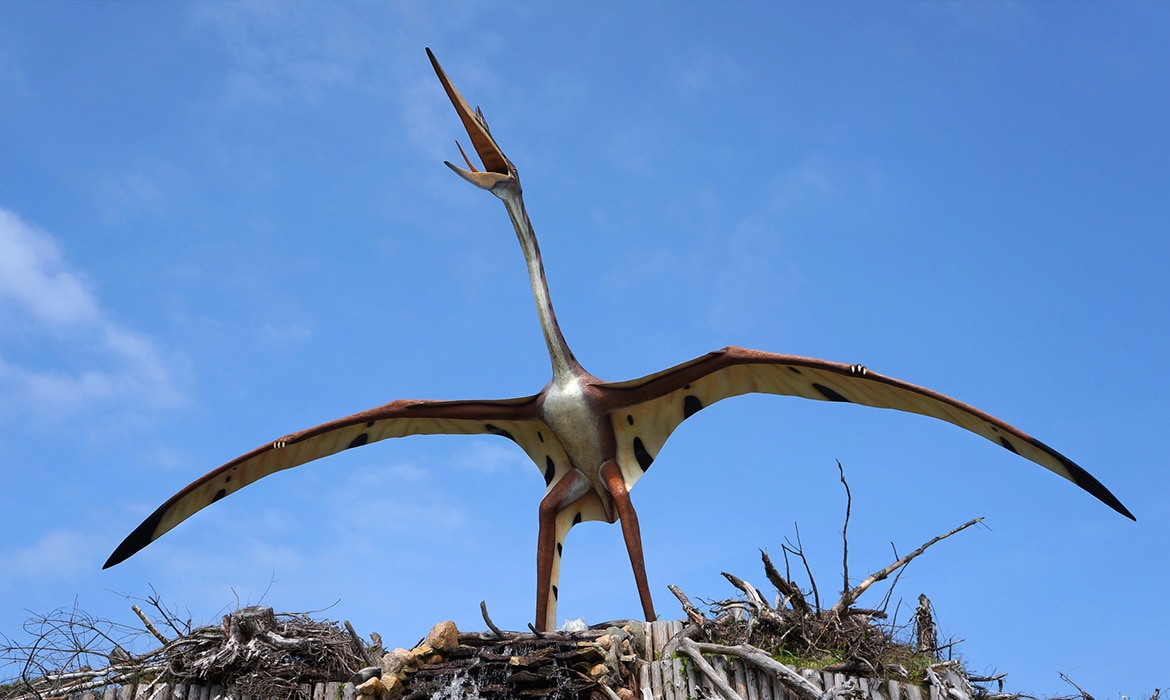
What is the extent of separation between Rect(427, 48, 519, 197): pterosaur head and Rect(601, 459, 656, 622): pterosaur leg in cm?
236

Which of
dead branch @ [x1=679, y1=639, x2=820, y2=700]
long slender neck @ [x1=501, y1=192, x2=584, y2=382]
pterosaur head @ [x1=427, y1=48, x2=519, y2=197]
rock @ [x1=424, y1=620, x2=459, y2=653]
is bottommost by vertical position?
dead branch @ [x1=679, y1=639, x2=820, y2=700]

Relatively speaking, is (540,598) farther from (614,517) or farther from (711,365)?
(711,365)

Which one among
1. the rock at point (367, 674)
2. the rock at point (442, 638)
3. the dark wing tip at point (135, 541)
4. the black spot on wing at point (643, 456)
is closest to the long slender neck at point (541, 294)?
the black spot on wing at point (643, 456)

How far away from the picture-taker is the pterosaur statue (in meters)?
8.20

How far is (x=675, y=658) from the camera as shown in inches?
293

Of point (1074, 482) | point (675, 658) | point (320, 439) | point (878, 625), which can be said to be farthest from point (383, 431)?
point (1074, 482)

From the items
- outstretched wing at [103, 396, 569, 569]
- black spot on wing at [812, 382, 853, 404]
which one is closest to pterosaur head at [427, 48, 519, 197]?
outstretched wing at [103, 396, 569, 569]

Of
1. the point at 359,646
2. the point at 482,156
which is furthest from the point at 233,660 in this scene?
the point at 482,156

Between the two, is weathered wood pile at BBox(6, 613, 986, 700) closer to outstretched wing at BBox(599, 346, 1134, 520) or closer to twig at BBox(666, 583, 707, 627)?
twig at BBox(666, 583, 707, 627)

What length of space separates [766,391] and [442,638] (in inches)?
118

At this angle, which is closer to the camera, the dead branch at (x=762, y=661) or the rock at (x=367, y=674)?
the dead branch at (x=762, y=661)

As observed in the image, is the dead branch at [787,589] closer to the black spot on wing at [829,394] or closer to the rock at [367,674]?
the black spot on wing at [829,394]

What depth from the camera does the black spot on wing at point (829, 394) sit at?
8250 mm

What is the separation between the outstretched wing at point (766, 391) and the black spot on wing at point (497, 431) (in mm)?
1055
